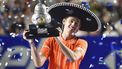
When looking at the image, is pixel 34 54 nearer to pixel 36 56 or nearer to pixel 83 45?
pixel 36 56

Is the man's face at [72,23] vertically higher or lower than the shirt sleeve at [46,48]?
higher

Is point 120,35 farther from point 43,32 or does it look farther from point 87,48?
point 43,32

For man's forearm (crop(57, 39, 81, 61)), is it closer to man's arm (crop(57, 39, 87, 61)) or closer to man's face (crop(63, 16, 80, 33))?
man's arm (crop(57, 39, 87, 61))

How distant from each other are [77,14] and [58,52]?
26 cm

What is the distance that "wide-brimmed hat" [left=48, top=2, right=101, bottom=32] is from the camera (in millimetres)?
3580

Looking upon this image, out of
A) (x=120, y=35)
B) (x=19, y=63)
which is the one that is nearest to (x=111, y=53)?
(x=120, y=35)

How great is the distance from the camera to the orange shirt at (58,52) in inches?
142

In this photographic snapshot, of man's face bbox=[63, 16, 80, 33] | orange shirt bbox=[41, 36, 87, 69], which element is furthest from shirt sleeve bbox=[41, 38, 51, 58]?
man's face bbox=[63, 16, 80, 33]

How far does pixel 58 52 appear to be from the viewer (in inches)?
142

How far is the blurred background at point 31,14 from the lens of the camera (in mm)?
3592

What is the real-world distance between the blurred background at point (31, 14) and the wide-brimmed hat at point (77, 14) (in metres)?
0.02

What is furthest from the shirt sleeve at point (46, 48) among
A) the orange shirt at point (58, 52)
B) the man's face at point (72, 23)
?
the man's face at point (72, 23)

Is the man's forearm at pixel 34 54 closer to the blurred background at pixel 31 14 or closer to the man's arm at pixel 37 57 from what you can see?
the man's arm at pixel 37 57

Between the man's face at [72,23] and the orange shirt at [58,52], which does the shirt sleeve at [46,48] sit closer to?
the orange shirt at [58,52]
